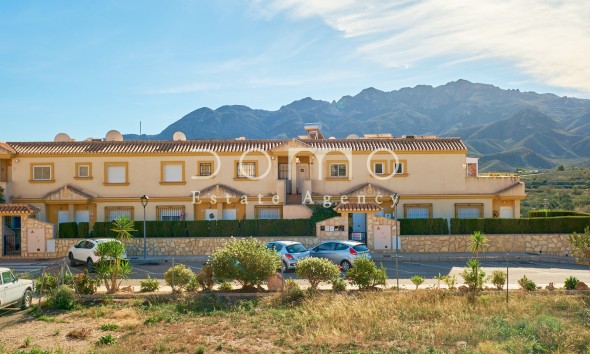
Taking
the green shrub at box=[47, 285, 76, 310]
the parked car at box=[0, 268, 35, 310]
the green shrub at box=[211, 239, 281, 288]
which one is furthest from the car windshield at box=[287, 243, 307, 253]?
the parked car at box=[0, 268, 35, 310]

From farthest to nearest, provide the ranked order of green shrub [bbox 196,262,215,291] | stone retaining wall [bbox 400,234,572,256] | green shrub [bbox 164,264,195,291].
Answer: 1. stone retaining wall [bbox 400,234,572,256]
2. green shrub [bbox 196,262,215,291]
3. green shrub [bbox 164,264,195,291]

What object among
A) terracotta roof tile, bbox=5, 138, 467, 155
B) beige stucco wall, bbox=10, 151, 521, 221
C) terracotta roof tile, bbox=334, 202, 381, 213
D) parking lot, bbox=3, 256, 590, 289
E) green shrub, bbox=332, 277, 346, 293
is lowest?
parking lot, bbox=3, 256, 590, 289

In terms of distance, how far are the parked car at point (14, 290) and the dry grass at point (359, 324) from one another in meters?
1.57

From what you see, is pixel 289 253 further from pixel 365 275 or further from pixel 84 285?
pixel 84 285

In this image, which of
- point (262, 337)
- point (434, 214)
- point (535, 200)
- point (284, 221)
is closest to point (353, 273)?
point (262, 337)

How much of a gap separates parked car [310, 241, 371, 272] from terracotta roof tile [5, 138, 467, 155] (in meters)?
12.5

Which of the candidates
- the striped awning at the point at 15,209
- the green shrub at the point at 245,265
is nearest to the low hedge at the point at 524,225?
the green shrub at the point at 245,265

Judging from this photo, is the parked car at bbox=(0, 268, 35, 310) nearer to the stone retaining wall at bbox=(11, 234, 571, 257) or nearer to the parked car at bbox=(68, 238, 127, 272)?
the parked car at bbox=(68, 238, 127, 272)

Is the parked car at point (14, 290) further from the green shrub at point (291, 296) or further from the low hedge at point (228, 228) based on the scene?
the low hedge at point (228, 228)

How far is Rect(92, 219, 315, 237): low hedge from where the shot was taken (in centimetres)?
3244

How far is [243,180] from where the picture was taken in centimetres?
3712

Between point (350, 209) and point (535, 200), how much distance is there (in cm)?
3477

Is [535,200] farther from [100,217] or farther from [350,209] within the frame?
[100,217]

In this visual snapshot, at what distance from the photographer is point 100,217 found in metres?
37.1
